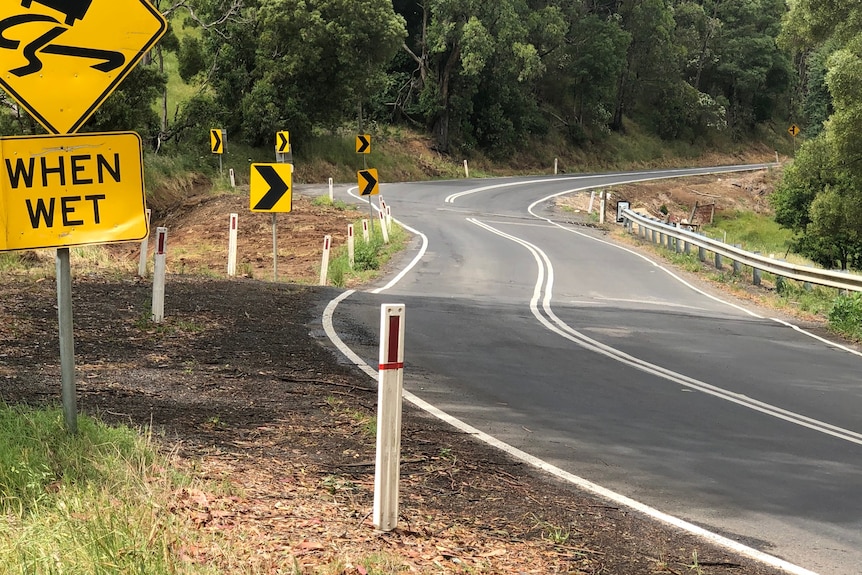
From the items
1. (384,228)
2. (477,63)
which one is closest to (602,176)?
(477,63)

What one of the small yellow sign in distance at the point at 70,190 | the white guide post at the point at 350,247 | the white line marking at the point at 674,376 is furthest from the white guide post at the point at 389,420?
the white guide post at the point at 350,247

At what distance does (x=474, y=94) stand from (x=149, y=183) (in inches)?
1175

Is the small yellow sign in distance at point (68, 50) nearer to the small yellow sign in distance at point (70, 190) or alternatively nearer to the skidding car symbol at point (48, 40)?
the skidding car symbol at point (48, 40)

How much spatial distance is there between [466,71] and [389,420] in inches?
1883

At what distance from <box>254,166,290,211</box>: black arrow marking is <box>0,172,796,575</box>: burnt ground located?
5.55 metres

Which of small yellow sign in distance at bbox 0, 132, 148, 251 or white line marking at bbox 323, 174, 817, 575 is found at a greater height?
small yellow sign in distance at bbox 0, 132, 148, 251

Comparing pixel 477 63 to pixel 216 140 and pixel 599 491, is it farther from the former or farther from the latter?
pixel 599 491

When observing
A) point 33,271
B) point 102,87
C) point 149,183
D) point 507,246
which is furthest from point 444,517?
point 149,183

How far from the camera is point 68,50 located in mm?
4695

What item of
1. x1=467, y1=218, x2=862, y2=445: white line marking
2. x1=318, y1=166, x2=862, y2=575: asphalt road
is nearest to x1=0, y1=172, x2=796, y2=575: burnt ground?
x1=318, y1=166, x2=862, y2=575: asphalt road

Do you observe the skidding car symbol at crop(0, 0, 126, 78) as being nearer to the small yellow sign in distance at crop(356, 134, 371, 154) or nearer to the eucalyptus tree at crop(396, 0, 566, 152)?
the small yellow sign in distance at crop(356, 134, 371, 154)

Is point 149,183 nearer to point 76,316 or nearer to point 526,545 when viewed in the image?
point 76,316

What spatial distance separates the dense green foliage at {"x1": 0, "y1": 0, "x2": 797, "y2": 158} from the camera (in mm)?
41000

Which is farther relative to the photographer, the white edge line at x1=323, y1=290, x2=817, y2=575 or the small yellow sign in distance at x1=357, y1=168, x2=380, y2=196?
the small yellow sign in distance at x1=357, y1=168, x2=380, y2=196
